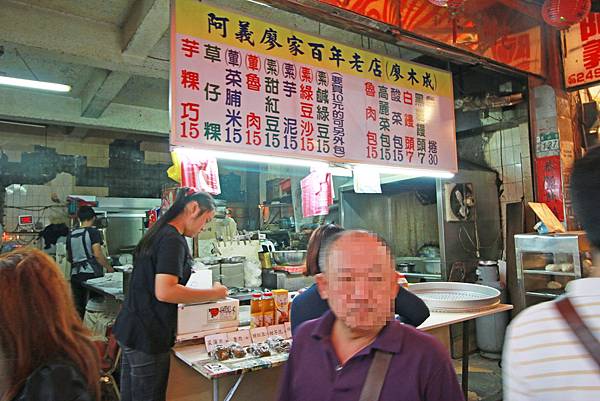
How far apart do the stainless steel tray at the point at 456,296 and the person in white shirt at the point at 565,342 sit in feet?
7.39

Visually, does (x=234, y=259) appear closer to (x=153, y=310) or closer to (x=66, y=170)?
(x=153, y=310)

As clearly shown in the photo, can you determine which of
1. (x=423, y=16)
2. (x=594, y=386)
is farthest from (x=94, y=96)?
(x=594, y=386)

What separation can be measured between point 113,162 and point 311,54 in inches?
276

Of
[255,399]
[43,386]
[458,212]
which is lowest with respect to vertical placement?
[255,399]

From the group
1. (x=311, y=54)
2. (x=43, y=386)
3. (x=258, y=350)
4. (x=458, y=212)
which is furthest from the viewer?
(x=458, y=212)

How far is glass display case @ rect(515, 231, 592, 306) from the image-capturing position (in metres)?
3.80

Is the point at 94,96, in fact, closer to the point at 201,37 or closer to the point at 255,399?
the point at 201,37

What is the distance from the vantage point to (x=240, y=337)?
2.77 m

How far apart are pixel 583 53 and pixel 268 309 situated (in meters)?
4.18

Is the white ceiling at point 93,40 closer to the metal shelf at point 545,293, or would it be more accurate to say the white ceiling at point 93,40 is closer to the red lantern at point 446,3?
the red lantern at point 446,3

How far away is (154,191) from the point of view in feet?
30.2

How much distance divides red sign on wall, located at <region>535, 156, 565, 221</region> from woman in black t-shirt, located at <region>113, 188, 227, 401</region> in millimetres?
3953

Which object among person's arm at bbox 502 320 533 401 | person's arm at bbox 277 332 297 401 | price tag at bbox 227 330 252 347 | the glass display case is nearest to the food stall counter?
price tag at bbox 227 330 252 347

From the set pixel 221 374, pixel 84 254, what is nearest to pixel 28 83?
pixel 84 254
